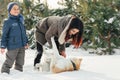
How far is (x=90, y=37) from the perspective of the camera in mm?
8203

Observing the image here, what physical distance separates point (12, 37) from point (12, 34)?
0.05m

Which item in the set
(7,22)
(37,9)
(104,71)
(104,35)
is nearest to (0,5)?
(37,9)

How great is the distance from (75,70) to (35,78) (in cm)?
82

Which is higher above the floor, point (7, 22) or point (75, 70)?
point (7, 22)

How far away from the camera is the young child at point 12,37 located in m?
5.38

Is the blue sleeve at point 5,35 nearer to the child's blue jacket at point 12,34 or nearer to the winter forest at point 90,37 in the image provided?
the child's blue jacket at point 12,34

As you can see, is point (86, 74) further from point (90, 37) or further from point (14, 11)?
point (90, 37)

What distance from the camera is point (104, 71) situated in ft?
16.8

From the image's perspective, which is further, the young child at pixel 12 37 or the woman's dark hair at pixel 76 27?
the young child at pixel 12 37

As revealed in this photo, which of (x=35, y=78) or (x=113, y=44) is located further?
(x=113, y=44)

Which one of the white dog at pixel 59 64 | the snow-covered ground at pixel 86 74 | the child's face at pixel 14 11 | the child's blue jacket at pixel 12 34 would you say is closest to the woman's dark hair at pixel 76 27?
the white dog at pixel 59 64

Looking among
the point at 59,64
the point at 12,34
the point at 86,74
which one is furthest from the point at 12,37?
the point at 86,74

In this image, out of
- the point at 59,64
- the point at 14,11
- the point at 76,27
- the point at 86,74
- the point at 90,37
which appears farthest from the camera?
the point at 90,37

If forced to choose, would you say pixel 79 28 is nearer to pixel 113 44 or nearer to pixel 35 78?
pixel 35 78
